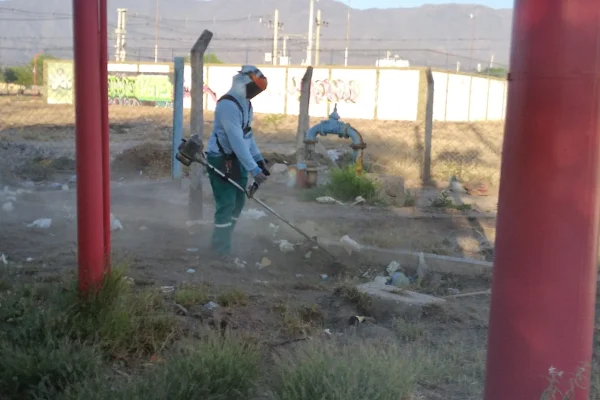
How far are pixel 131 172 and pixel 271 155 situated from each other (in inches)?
126

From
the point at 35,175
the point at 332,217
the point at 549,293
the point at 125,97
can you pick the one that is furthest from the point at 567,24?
the point at 125,97

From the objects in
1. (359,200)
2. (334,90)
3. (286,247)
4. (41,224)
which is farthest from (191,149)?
(334,90)

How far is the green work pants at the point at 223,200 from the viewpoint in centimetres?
645

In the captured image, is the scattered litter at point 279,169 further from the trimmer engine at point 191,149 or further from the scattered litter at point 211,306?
the scattered litter at point 211,306

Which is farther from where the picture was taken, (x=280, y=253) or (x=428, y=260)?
(x=280, y=253)

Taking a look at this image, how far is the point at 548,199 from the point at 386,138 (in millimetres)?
20801

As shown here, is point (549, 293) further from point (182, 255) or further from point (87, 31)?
point (182, 255)

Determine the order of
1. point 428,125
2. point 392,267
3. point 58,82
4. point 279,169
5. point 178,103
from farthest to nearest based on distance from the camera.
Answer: point 58,82
point 279,169
point 428,125
point 178,103
point 392,267

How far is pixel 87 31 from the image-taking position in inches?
148

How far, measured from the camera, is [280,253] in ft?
22.7

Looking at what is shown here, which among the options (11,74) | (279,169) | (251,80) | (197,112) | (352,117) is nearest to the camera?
(251,80)

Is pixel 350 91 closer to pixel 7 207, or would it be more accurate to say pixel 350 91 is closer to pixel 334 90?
pixel 334 90

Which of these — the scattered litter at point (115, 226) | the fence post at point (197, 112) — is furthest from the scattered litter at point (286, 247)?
the scattered litter at point (115, 226)

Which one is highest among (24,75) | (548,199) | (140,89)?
(24,75)
